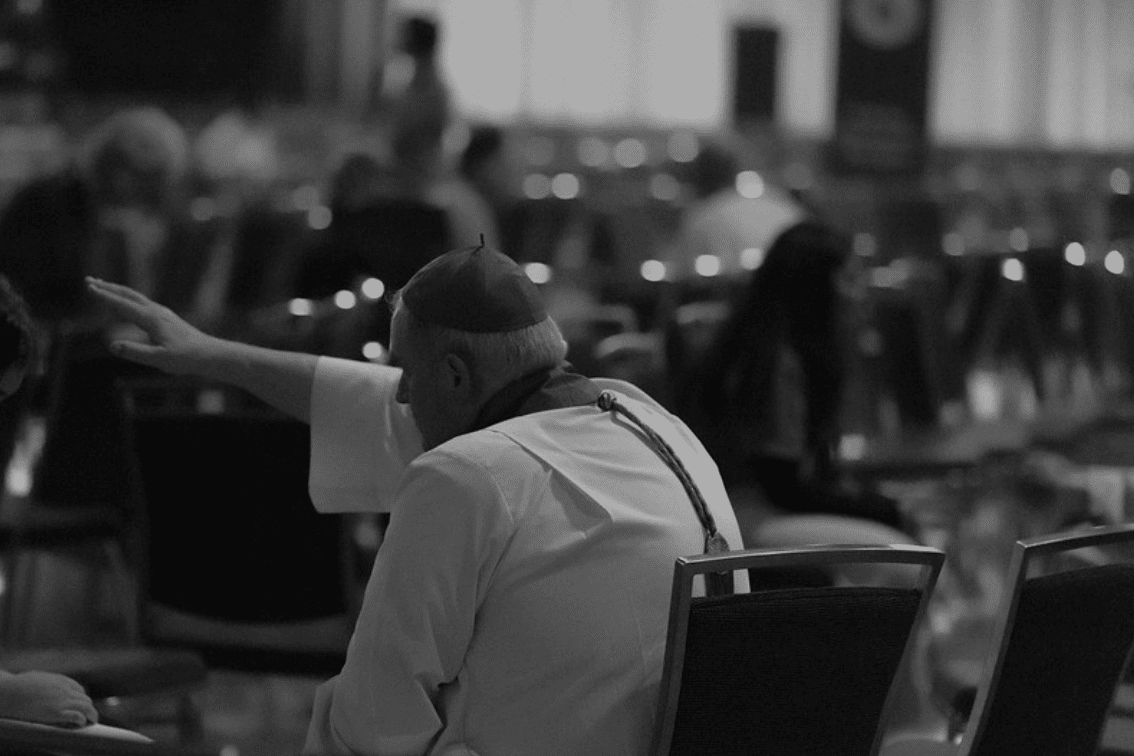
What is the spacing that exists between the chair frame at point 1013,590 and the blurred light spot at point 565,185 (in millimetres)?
9474

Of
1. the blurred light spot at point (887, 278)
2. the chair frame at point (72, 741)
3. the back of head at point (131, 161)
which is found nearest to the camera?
the chair frame at point (72, 741)

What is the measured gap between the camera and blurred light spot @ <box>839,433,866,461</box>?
17.8 ft

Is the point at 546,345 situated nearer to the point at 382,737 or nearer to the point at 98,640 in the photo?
the point at 382,737

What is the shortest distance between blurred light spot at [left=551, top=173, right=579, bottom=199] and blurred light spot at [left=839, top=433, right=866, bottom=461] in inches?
254

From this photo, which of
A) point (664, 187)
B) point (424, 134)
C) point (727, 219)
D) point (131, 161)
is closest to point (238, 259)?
point (424, 134)

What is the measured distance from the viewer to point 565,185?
1279 centimetres

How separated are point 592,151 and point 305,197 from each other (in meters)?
4.24

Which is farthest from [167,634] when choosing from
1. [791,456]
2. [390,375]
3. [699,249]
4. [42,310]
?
[699,249]

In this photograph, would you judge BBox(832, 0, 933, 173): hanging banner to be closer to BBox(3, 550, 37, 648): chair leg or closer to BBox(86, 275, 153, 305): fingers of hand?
BBox(3, 550, 37, 648): chair leg

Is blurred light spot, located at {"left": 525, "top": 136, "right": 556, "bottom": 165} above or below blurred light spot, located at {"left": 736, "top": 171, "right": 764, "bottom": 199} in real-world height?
below

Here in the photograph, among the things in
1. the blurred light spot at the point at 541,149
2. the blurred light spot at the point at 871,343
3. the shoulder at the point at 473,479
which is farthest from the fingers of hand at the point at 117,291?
the blurred light spot at the point at 541,149

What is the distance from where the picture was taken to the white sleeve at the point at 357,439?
3.17 meters

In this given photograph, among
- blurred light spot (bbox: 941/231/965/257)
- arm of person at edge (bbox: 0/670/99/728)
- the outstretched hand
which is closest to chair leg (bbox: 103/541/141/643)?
the outstretched hand

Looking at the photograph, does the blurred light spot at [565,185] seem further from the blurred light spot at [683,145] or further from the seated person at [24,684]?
the seated person at [24,684]
